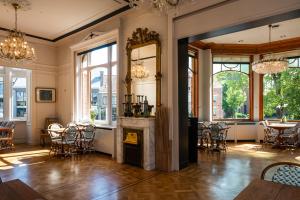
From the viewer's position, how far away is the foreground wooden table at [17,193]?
155 centimetres

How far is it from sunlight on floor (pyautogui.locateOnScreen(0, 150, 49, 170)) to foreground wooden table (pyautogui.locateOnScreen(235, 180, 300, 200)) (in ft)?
16.9

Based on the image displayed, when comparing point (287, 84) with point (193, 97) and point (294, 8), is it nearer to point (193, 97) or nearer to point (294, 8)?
point (193, 97)

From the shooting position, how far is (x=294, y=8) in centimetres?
334

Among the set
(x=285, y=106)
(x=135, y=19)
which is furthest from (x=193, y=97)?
(x=135, y=19)

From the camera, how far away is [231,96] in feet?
30.0

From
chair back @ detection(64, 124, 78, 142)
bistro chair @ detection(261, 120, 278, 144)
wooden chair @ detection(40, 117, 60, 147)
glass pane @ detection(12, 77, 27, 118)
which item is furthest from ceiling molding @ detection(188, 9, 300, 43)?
glass pane @ detection(12, 77, 27, 118)

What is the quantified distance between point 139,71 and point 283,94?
5.98 m

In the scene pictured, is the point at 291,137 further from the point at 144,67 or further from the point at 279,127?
the point at 144,67

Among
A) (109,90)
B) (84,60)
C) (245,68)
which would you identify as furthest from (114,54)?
(245,68)

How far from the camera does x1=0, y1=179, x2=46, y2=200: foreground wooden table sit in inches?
61.1

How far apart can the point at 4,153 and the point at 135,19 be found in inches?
207

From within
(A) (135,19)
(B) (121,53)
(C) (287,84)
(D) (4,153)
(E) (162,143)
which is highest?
(A) (135,19)

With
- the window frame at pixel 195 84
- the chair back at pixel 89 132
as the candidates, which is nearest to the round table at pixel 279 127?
the window frame at pixel 195 84

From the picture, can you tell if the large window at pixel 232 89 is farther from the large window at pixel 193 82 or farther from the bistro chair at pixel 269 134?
the bistro chair at pixel 269 134
